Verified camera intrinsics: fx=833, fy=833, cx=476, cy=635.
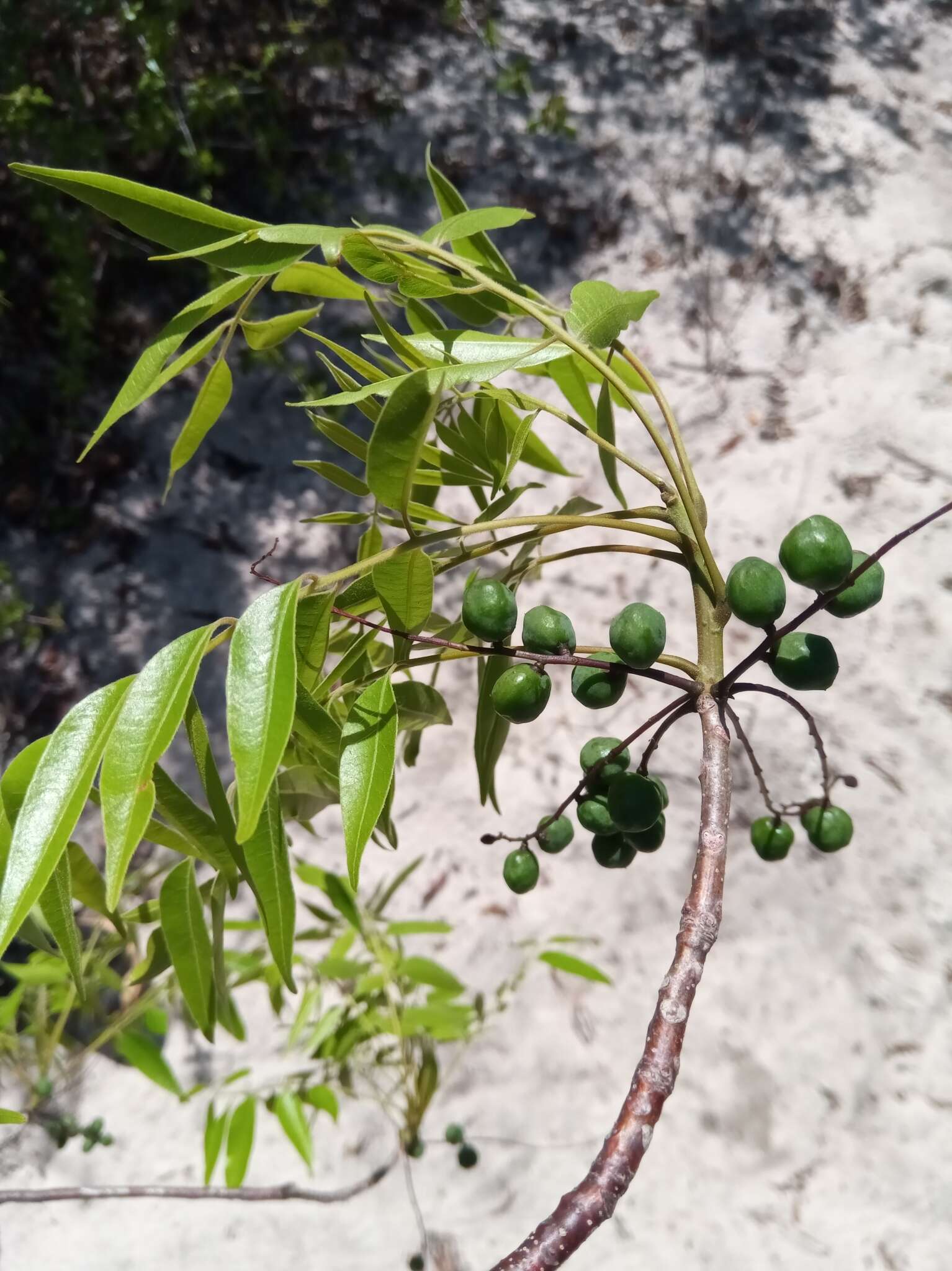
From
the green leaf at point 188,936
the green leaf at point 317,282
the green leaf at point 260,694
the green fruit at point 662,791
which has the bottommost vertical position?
the green leaf at point 188,936

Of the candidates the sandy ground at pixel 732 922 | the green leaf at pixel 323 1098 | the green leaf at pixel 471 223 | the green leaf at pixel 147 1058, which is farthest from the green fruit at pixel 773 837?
the sandy ground at pixel 732 922

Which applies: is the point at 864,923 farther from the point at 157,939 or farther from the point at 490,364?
the point at 490,364

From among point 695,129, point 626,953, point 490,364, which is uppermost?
point 490,364

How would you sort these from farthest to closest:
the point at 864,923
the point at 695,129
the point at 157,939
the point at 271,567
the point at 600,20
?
the point at 600,20 → the point at 695,129 → the point at 271,567 → the point at 864,923 → the point at 157,939

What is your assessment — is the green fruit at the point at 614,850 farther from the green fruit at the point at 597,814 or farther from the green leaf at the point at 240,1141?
the green leaf at the point at 240,1141

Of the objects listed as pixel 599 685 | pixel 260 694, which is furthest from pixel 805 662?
pixel 260 694

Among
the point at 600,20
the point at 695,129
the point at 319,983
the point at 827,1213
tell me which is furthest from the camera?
the point at 600,20

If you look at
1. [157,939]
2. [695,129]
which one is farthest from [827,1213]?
[695,129]
